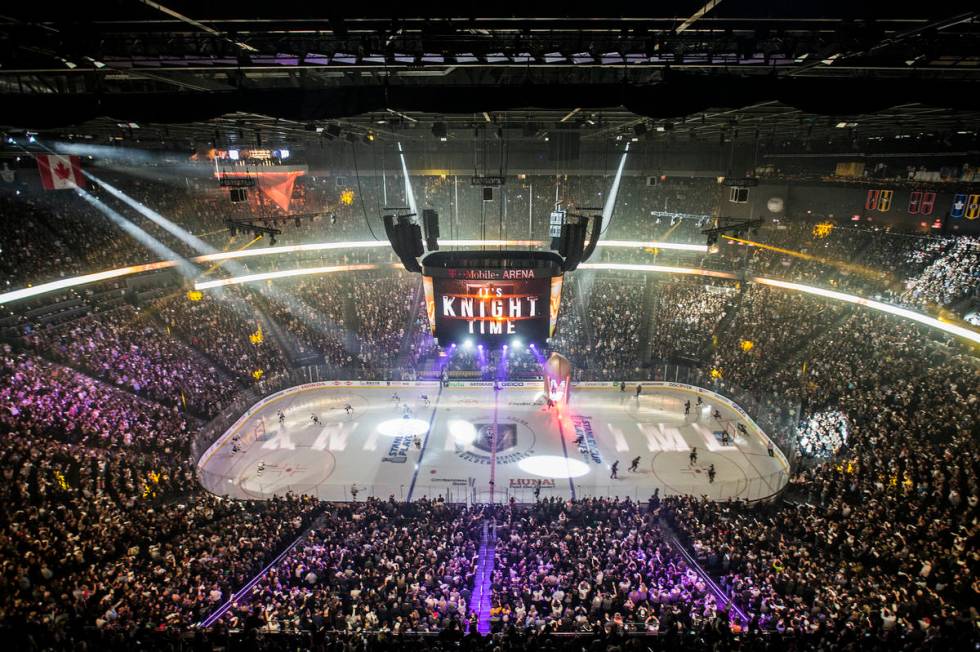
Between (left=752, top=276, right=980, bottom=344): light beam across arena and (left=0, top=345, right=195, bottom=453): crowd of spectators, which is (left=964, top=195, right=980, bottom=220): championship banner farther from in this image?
(left=0, top=345, right=195, bottom=453): crowd of spectators

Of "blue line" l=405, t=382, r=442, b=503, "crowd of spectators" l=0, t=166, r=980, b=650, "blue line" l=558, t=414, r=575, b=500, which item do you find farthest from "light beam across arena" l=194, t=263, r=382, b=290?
"blue line" l=558, t=414, r=575, b=500

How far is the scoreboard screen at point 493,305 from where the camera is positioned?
50.8 feet

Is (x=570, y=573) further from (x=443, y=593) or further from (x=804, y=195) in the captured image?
(x=804, y=195)

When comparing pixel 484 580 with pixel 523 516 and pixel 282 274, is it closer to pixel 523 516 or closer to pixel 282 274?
pixel 523 516

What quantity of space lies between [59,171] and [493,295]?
1564 centimetres

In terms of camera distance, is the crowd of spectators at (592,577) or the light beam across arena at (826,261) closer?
the crowd of spectators at (592,577)

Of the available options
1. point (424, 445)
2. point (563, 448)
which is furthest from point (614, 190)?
point (424, 445)

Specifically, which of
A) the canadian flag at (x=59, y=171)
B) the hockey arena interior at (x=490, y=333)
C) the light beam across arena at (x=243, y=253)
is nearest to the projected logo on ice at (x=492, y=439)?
the hockey arena interior at (x=490, y=333)

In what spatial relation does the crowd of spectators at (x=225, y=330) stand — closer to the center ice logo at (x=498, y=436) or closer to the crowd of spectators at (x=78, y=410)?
the crowd of spectators at (x=78, y=410)

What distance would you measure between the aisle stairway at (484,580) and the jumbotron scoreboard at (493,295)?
5895mm

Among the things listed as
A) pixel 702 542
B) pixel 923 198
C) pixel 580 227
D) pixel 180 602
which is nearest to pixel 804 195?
pixel 923 198

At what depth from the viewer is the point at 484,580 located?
38.0 feet

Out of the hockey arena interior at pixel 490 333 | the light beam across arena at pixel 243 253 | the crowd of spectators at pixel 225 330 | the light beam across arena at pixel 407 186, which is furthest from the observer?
the light beam across arena at pixel 407 186

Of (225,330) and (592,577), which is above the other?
(225,330)
